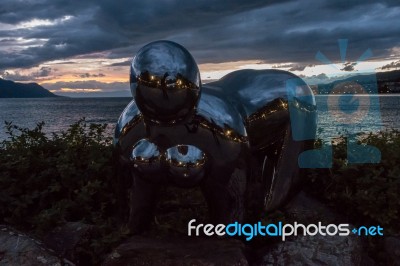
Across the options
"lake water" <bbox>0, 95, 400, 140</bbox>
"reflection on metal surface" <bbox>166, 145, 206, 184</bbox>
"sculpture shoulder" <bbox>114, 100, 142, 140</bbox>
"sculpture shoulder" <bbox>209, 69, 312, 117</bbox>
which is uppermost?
"sculpture shoulder" <bbox>209, 69, 312, 117</bbox>

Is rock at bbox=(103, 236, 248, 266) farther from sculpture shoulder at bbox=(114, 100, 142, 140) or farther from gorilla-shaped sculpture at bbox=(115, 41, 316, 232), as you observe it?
sculpture shoulder at bbox=(114, 100, 142, 140)

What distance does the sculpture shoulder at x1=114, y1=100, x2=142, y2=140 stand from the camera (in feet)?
11.4

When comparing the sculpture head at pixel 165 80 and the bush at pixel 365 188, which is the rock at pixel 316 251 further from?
the sculpture head at pixel 165 80

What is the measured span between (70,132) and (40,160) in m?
0.80

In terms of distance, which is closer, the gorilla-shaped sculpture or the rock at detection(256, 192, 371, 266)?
the gorilla-shaped sculpture

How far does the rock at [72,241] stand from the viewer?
359cm

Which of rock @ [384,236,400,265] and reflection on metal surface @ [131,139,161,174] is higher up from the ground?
reflection on metal surface @ [131,139,161,174]

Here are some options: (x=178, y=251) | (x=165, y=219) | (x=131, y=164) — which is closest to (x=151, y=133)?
(x=131, y=164)


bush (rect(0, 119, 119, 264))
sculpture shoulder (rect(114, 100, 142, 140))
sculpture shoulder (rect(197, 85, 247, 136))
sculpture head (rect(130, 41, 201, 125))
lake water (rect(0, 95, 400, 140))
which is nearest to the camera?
sculpture head (rect(130, 41, 201, 125))

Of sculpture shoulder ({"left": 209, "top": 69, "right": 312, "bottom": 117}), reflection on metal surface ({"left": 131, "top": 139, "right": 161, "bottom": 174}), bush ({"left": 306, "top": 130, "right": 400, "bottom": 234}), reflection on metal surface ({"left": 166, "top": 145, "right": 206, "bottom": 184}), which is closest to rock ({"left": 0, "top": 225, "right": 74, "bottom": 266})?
reflection on metal surface ({"left": 131, "top": 139, "right": 161, "bottom": 174})

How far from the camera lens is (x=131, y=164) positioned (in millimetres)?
3428

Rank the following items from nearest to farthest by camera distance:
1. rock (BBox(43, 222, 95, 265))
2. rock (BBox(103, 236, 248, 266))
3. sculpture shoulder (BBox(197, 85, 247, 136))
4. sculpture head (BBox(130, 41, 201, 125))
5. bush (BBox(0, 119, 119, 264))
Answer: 1. sculpture head (BBox(130, 41, 201, 125))
2. rock (BBox(103, 236, 248, 266))
3. sculpture shoulder (BBox(197, 85, 247, 136))
4. rock (BBox(43, 222, 95, 265))
5. bush (BBox(0, 119, 119, 264))

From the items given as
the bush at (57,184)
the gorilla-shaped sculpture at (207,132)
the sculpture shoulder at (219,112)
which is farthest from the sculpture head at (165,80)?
the bush at (57,184)

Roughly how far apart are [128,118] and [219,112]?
0.71m
